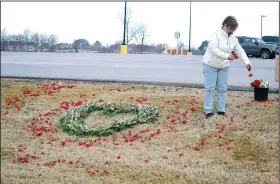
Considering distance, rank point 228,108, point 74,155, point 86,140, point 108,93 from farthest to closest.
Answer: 1. point 108,93
2. point 228,108
3. point 86,140
4. point 74,155

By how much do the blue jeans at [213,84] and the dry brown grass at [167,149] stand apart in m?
0.19

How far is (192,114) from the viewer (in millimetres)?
6066

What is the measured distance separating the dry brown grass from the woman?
0.95 feet

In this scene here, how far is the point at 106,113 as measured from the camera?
6.19 m

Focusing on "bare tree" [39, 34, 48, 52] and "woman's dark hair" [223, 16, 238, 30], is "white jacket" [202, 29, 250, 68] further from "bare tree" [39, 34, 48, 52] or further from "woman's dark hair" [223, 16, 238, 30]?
"bare tree" [39, 34, 48, 52]

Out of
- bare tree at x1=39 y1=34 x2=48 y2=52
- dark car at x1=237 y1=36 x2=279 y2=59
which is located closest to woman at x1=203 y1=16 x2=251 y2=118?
bare tree at x1=39 y1=34 x2=48 y2=52

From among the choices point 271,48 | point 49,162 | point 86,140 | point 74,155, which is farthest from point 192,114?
point 271,48

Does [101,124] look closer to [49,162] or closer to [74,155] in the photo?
[74,155]

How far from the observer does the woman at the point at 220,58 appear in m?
5.48

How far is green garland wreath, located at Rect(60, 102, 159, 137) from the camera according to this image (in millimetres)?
5406

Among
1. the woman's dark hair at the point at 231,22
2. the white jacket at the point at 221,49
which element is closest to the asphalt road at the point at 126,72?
the white jacket at the point at 221,49

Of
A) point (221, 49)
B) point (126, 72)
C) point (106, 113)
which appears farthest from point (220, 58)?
point (126, 72)

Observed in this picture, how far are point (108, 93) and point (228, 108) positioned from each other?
2.24 metres

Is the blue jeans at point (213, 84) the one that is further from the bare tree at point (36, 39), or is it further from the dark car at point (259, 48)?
the dark car at point (259, 48)
